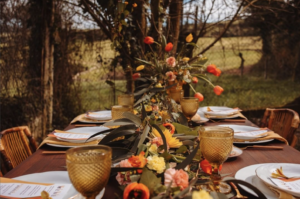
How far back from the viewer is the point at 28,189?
0.86 m

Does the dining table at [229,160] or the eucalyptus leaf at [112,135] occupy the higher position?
the eucalyptus leaf at [112,135]

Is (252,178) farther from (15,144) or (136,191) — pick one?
(15,144)

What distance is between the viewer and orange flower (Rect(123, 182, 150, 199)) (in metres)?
0.59

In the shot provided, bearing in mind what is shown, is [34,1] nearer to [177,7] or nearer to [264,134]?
[177,7]

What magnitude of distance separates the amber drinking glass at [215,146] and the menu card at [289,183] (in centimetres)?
Answer: 17

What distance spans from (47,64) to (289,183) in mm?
3248

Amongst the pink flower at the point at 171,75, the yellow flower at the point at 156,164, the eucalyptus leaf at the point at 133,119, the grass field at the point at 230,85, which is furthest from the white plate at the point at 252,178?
the grass field at the point at 230,85

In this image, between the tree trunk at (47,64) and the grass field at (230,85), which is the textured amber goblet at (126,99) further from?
the grass field at (230,85)

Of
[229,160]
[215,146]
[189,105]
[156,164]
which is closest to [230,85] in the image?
[189,105]

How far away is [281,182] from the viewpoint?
0.87m

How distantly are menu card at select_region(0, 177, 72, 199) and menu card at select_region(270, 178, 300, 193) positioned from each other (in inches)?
23.7

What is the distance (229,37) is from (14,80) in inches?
121

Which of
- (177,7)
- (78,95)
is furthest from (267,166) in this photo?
(78,95)

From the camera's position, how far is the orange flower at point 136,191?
59 cm
